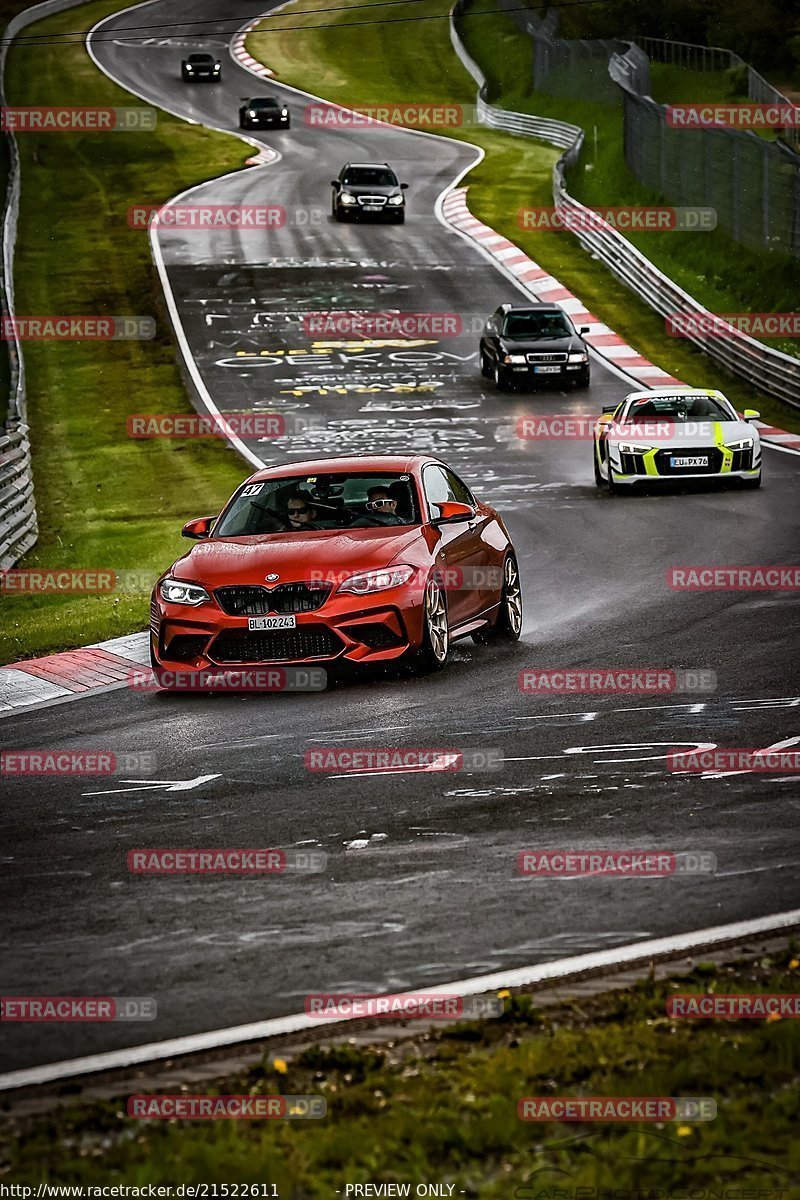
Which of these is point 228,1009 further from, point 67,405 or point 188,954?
point 67,405

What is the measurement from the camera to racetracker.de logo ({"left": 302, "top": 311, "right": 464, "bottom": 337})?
1524 inches

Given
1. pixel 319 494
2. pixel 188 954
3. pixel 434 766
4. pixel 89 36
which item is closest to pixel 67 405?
pixel 319 494

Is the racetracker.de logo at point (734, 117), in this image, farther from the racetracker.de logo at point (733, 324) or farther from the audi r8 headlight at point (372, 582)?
the audi r8 headlight at point (372, 582)

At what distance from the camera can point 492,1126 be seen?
452 cm

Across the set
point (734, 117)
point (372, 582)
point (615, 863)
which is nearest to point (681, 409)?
point (372, 582)

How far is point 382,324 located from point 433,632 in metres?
27.7

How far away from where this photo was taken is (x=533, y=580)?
16.7 metres

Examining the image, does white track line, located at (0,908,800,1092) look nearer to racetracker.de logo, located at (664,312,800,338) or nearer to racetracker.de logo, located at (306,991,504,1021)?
racetracker.de logo, located at (306,991,504,1021)

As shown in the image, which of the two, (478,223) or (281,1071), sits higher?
(281,1071)

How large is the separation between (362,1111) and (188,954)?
5.01ft

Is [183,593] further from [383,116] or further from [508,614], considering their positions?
[383,116]

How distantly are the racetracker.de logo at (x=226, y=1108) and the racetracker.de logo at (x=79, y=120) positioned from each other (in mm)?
61474

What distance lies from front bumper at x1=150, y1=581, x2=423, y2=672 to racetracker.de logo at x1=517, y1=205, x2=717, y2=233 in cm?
3272

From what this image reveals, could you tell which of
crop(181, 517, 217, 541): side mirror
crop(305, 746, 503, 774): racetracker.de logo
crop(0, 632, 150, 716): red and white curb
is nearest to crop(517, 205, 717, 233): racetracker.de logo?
crop(0, 632, 150, 716): red and white curb
